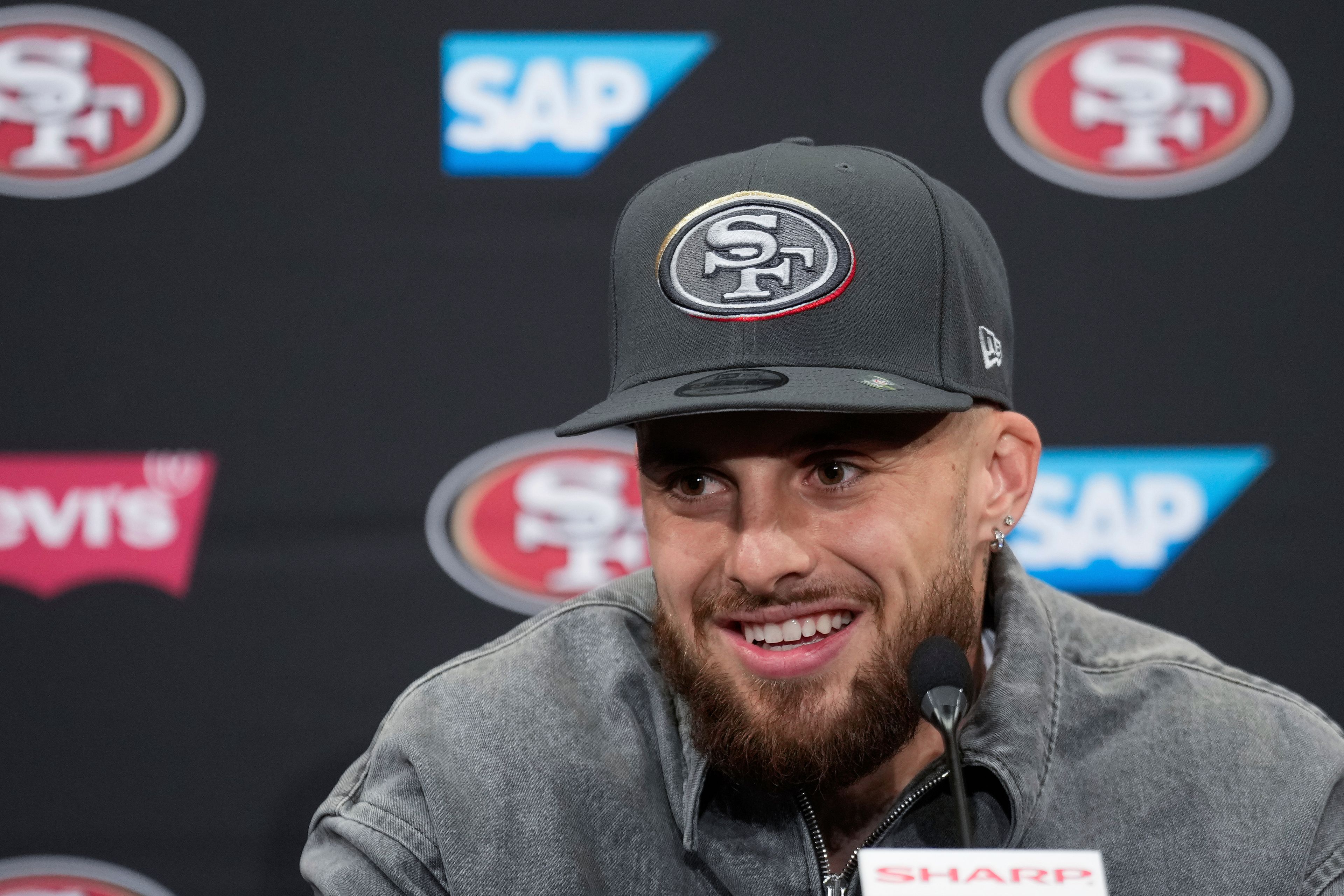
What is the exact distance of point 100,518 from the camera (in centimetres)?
178

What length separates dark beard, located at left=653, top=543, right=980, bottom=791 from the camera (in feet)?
3.58

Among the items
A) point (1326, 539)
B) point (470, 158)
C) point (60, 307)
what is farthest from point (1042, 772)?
point (60, 307)

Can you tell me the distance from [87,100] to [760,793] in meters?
1.36

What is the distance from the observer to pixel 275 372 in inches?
69.9

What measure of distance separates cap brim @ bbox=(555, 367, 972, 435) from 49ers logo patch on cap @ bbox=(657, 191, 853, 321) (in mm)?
58

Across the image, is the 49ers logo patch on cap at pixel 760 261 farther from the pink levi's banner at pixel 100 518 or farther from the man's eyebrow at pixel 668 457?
the pink levi's banner at pixel 100 518

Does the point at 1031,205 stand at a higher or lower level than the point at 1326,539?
higher

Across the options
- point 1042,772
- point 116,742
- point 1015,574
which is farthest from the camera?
point 116,742

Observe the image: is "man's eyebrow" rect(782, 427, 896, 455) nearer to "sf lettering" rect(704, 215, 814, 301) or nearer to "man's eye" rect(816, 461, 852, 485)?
"man's eye" rect(816, 461, 852, 485)

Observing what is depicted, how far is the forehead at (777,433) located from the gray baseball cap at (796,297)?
0.04 meters

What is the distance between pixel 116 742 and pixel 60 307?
61cm

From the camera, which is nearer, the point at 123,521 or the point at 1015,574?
the point at 1015,574

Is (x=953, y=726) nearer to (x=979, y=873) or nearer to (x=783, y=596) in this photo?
(x=979, y=873)

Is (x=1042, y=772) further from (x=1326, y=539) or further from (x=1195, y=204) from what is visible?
(x=1195, y=204)
